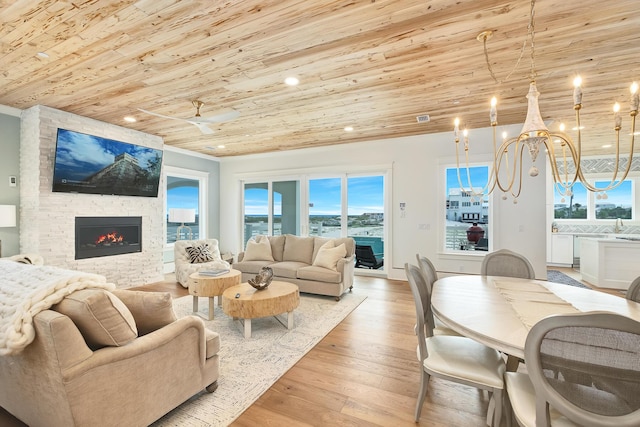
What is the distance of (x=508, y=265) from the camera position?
9.22 ft

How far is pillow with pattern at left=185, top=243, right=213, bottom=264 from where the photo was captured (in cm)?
537

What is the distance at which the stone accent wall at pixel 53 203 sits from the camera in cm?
405

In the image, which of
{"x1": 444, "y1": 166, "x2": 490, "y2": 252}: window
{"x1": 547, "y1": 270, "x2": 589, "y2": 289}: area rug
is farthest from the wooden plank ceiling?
{"x1": 547, "y1": 270, "x2": 589, "y2": 289}: area rug

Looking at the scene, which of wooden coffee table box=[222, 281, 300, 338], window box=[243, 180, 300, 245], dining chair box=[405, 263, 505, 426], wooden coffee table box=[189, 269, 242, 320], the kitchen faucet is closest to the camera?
dining chair box=[405, 263, 505, 426]

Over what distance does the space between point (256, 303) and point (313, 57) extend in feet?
8.11

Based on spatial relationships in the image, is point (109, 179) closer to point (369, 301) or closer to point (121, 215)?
point (121, 215)

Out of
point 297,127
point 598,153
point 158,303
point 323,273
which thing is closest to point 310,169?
point 297,127

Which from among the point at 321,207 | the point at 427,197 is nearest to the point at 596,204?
the point at 427,197

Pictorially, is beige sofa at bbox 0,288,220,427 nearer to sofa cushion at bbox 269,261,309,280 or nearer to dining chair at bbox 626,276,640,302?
sofa cushion at bbox 269,261,309,280

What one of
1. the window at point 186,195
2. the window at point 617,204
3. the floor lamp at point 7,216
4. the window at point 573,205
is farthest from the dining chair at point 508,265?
the window at point 617,204

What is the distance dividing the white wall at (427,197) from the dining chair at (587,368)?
4348 mm

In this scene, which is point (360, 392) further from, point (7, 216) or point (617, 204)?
point (617, 204)

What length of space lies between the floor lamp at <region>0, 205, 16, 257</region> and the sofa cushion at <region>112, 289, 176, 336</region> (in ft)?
11.2

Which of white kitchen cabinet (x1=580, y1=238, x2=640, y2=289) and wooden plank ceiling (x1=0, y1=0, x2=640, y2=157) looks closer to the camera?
wooden plank ceiling (x1=0, y1=0, x2=640, y2=157)
